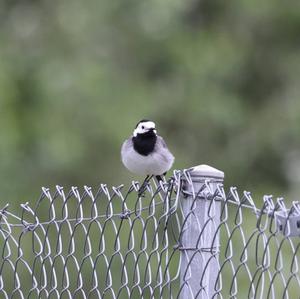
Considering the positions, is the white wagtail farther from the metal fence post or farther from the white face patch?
the metal fence post

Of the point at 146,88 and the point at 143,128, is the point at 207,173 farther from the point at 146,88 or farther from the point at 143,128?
the point at 146,88

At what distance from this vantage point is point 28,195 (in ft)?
38.0

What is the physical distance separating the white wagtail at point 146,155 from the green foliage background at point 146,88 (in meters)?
4.58

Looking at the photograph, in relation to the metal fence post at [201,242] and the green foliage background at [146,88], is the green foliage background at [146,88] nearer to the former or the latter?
the green foliage background at [146,88]

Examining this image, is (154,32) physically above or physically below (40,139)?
above

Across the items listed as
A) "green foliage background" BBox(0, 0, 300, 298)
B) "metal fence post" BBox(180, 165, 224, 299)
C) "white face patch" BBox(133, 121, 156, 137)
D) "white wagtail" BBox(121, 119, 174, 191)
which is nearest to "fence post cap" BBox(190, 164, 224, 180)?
"metal fence post" BBox(180, 165, 224, 299)

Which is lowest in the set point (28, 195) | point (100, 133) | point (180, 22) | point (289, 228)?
point (289, 228)

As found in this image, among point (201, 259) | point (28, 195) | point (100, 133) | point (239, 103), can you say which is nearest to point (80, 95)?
point (100, 133)

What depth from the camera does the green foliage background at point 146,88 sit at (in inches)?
465

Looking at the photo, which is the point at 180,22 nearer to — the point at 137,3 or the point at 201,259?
the point at 137,3

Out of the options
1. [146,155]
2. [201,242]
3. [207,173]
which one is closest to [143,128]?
[146,155]

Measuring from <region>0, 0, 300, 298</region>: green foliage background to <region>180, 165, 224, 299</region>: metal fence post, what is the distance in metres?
7.14

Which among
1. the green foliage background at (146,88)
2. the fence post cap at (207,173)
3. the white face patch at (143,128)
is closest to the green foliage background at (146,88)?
the green foliage background at (146,88)

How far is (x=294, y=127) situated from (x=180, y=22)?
1.84 meters
